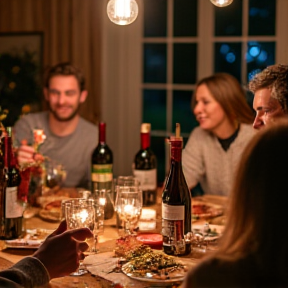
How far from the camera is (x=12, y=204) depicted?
2.03 meters

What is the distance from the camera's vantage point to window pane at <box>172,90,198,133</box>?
4453 mm

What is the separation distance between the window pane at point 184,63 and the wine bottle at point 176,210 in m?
2.55

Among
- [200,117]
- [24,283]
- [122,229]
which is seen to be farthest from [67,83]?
[24,283]

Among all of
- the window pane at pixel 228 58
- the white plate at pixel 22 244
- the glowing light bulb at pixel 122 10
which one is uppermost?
the window pane at pixel 228 58

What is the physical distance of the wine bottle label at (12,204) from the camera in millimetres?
2023

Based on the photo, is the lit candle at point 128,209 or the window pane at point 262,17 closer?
the lit candle at point 128,209

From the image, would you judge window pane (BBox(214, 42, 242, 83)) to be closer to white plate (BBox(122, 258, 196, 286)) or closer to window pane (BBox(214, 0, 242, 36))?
window pane (BBox(214, 0, 242, 36))

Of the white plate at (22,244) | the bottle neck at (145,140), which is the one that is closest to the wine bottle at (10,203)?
the white plate at (22,244)

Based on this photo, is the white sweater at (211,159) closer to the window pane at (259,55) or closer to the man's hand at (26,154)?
the man's hand at (26,154)

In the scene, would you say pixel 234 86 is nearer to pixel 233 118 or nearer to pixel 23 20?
pixel 233 118

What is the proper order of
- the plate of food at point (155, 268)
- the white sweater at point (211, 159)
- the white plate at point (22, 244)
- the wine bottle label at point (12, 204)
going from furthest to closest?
the white sweater at point (211, 159)
the wine bottle label at point (12, 204)
the white plate at point (22, 244)
the plate of food at point (155, 268)

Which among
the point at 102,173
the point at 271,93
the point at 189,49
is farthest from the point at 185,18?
the point at 271,93

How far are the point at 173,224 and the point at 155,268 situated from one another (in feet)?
0.67

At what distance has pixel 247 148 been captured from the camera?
1.12 metres
